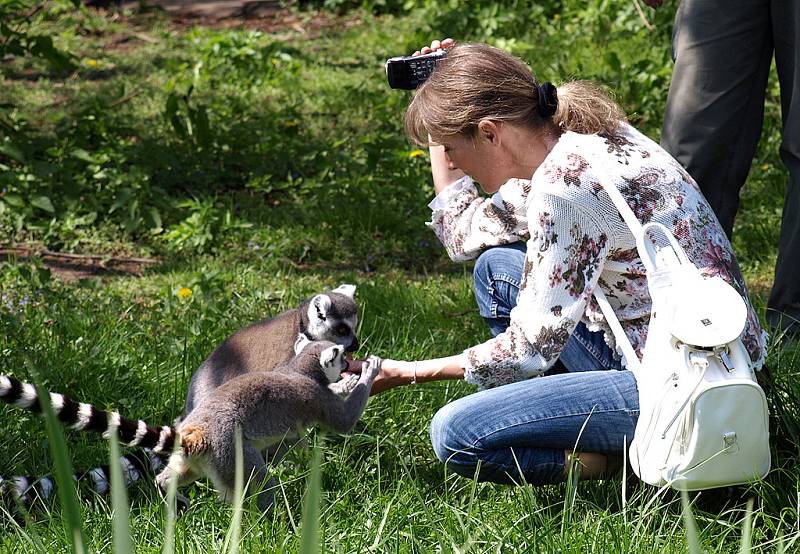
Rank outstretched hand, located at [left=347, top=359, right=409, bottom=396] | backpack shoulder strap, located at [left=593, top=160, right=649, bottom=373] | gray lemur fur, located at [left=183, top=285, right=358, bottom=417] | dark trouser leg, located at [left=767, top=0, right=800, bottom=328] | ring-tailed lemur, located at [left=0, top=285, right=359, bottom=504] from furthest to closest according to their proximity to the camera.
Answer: dark trouser leg, located at [left=767, top=0, right=800, bottom=328]
gray lemur fur, located at [left=183, top=285, right=358, bottom=417]
outstretched hand, located at [left=347, top=359, right=409, bottom=396]
ring-tailed lemur, located at [left=0, top=285, right=359, bottom=504]
backpack shoulder strap, located at [left=593, top=160, right=649, bottom=373]

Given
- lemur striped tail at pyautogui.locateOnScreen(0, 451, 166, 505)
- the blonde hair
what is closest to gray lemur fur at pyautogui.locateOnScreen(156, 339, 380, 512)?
lemur striped tail at pyautogui.locateOnScreen(0, 451, 166, 505)

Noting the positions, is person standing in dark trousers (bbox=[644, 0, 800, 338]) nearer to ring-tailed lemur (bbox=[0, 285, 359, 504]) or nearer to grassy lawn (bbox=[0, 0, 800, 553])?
grassy lawn (bbox=[0, 0, 800, 553])

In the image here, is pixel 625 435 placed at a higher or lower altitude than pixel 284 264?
higher

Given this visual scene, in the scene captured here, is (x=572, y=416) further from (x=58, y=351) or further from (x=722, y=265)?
(x=58, y=351)

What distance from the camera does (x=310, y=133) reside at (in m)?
6.32

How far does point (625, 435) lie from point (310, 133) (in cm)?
422

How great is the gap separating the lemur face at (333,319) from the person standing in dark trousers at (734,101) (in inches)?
59.7

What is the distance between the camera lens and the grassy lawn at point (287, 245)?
2.38 meters

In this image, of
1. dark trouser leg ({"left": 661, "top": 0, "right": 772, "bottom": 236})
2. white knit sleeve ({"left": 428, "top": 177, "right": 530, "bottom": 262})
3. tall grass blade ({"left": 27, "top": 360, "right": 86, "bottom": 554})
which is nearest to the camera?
tall grass blade ({"left": 27, "top": 360, "right": 86, "bottom": 554})

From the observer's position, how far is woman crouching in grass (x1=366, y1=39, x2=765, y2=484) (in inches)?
93.0

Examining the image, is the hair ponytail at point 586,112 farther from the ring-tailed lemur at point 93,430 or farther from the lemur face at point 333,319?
the ring-tailed lemur at point 93,430

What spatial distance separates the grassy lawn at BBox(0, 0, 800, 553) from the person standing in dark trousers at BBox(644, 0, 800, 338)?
567 mm

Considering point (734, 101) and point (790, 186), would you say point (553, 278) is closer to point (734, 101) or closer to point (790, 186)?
point (790, 186)

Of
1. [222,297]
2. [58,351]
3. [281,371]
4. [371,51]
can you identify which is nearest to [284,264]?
[222,297]
